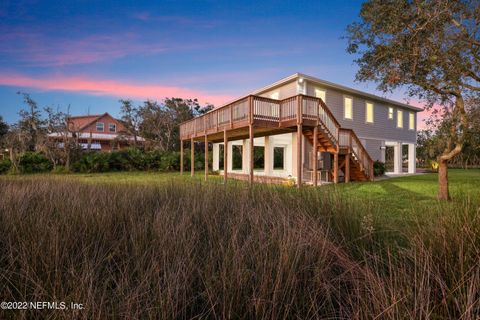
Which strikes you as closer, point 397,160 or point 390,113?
point 390,113

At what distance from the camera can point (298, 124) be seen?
36.3 feet

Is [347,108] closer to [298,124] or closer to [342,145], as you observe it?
[342,145]

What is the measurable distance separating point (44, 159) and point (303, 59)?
20850 mm

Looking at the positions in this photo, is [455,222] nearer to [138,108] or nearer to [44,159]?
[44,159]

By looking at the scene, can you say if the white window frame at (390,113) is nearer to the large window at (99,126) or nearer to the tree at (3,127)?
the tree at (3,127)

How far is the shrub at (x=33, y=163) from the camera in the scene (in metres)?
19.0

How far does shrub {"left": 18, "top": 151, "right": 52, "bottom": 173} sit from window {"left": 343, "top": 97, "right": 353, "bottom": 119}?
22674 millimetres

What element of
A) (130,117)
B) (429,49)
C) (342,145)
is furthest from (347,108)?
(130,117)

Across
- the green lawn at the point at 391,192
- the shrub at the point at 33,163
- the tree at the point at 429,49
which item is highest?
the tree at the point at 429,49

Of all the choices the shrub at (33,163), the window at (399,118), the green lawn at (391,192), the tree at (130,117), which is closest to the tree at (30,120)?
the shrub at (33,163)

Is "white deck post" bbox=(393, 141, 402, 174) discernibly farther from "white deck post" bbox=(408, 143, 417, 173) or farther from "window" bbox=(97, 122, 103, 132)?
"window" bbox=(97, 122, 103, 132)

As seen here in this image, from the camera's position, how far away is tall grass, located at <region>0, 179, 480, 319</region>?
153cm

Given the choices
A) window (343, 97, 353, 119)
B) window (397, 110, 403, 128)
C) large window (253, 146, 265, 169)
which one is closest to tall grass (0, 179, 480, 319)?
window (343, 97, 353, 119)

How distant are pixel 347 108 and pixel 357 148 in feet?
13.6
